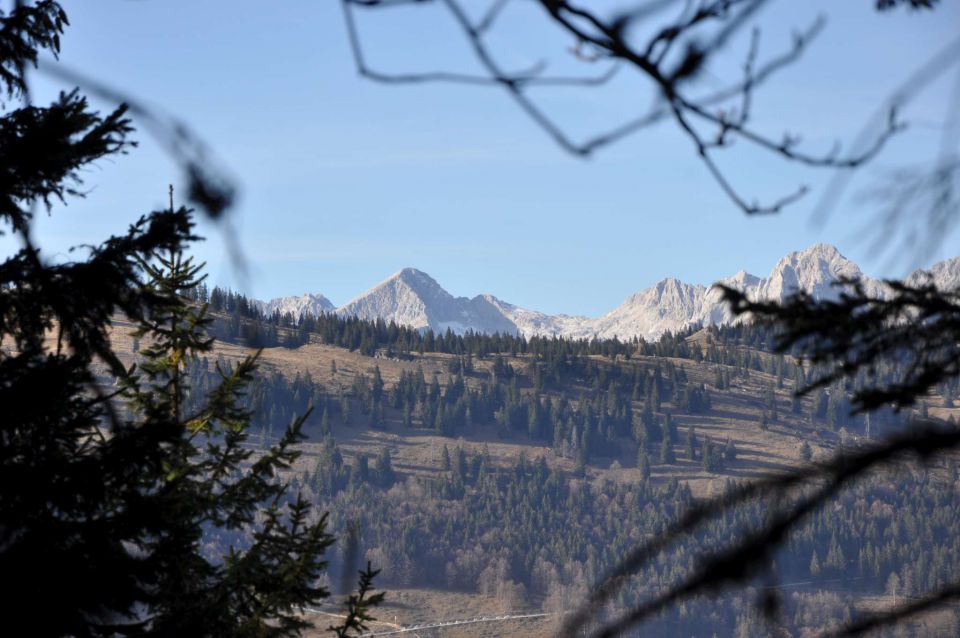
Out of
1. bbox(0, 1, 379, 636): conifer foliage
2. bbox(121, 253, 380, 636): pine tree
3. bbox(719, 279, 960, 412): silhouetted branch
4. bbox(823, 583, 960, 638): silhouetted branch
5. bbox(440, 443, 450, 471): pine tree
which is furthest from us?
bbox(440, 443, 450, 471): pine tree

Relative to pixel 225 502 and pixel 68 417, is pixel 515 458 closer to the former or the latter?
pixel 225 502

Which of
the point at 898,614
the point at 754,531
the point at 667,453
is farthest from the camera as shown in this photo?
the point at 667,453

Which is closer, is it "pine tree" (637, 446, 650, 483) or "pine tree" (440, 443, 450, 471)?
"pine tree" (440, 443, 450, 471)

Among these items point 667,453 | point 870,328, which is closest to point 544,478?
point 667,453

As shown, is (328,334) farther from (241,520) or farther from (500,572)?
(241,520)

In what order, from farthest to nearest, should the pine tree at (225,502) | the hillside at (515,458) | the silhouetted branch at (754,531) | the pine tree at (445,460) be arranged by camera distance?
the pine tree at (445,460) → the hillside at (515,458) → the pine tree at (225,502) → the silhouetted branch at (754,531)

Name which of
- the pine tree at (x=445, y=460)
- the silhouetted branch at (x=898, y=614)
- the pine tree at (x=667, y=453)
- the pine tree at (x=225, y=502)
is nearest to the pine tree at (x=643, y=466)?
the pine tree at (x=667, y=453)

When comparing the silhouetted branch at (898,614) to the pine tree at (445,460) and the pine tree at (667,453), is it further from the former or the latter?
the pine tree at (667,453)

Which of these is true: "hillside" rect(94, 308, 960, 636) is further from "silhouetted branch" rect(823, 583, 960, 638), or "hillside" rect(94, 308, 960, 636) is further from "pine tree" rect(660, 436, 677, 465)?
"silhouetted branch" rect(823, 583, 960, 638)

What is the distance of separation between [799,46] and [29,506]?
325 centimetres

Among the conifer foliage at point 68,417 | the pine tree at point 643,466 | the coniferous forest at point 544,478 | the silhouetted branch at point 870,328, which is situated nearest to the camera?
the silhouetted branch at point 870,328

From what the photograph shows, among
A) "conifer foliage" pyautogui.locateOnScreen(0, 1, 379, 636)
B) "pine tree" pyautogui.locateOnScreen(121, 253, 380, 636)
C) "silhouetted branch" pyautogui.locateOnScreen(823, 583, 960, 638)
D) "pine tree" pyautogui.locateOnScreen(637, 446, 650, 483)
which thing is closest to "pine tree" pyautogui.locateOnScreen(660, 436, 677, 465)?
"pine tree" pyautogui.locateOnScreen(637, 446, 650, 483)

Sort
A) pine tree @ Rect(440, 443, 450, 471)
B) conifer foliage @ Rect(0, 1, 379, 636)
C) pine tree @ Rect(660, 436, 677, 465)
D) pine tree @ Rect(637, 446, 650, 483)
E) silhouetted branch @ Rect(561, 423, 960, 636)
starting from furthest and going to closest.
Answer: pine tree @ Rect(660, 436, 677, 465), pine tree @ Rect(637, 446, 650, 483), pine tree @ Rect(440, 443, 450, 471), conifer foliage @ Rect(0, 1, 379, 636), silhouetted branch @ Rect(561, 423, 960, 636)

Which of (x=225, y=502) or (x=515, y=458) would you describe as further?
(x=515, y=458)
